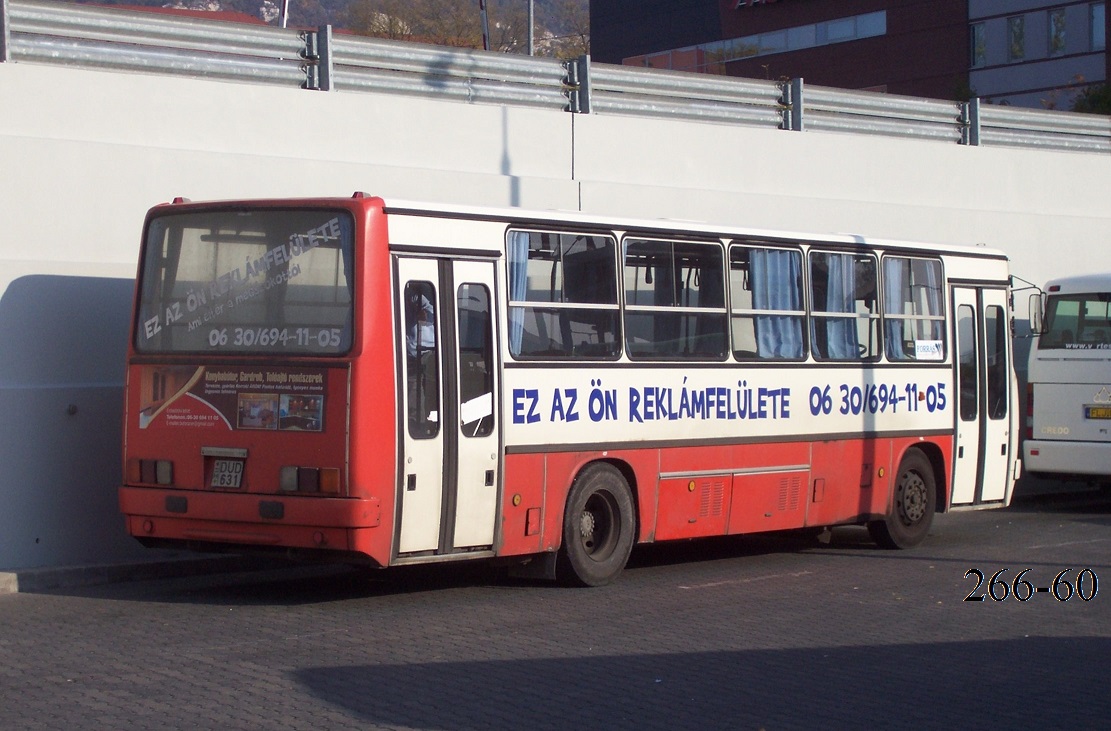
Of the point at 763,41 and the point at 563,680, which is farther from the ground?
the point at 763,41

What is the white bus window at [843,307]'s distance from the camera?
1404cm

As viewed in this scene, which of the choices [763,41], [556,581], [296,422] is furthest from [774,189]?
[763,41]

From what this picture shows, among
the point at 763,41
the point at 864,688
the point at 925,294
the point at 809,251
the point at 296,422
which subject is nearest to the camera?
the point at 864,688

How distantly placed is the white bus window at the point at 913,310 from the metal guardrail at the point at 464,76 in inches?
163

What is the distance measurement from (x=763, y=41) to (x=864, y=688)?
2551 inches

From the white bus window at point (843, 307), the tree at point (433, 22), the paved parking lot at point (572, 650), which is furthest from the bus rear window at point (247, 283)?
the tree at point (433, 22)

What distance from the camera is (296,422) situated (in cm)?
1052

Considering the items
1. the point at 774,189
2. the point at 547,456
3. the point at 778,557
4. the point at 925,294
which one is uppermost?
the point at 774,189

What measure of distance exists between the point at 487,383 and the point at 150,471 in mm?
2566

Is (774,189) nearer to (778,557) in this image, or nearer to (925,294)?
(925,294)

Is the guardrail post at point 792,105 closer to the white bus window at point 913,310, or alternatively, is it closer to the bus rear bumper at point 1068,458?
the white bus window at point 913,310

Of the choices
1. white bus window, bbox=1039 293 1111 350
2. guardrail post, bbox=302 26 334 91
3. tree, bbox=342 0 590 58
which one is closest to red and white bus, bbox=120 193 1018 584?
guardrail post, bbox=302 26 334 91

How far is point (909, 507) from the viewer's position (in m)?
15.0

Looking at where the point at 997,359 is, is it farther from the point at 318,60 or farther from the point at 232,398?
the point at 232,398
